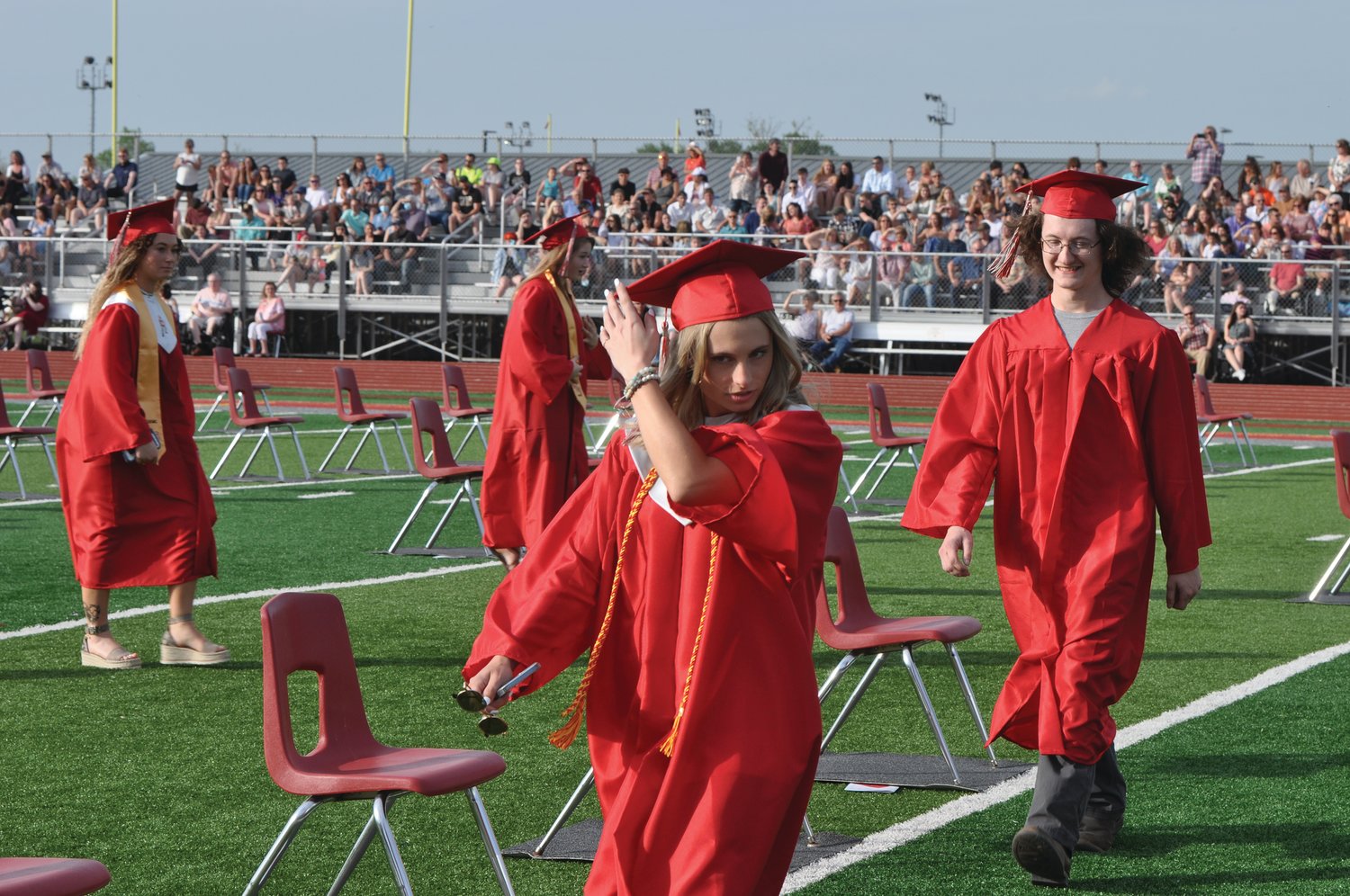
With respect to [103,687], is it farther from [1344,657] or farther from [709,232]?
[709,232]

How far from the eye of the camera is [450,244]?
87.5ft

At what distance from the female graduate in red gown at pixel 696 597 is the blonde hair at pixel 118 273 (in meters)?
4.93

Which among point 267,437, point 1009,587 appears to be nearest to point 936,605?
point 1009,587

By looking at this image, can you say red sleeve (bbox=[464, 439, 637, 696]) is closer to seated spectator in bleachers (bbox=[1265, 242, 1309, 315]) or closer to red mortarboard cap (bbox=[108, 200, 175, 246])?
red mortarboard cap (bbox=[108, 200, 175, 246])

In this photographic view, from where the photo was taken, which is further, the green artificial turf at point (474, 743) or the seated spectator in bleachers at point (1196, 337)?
the seated spectator in bleachers at point (1196, 337)

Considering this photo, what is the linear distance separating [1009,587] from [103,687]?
4155 millimetres

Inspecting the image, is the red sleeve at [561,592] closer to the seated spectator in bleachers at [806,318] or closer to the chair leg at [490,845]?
the chair leg at [490,845]

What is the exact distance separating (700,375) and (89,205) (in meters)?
33.4

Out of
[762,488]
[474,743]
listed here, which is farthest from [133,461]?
[762,488]

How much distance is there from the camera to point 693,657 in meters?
3.38

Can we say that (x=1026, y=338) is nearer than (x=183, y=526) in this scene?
Result: Yes

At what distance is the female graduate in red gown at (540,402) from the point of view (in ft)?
30.8

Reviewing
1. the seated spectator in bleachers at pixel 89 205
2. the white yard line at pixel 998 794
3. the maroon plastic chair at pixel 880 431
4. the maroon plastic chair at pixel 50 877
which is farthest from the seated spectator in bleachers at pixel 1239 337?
the maroon plastic chair at pixel 50 877

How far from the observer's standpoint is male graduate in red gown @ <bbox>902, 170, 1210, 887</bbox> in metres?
5.08
